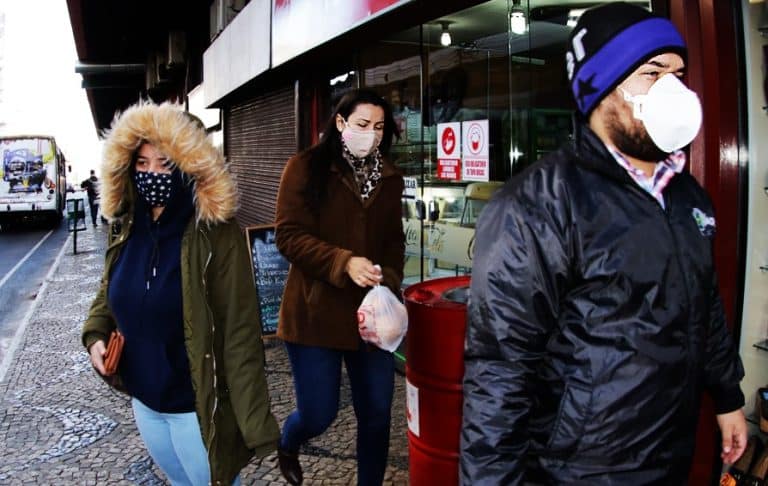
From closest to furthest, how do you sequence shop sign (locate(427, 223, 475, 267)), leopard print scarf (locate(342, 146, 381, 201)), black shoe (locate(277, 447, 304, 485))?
1. leopard print scarf (locate(342, 146, 381, 201))
2. black shoe (locate(277, 447, 304, 485))
3. shop sign (locate(427, 223, 475, 267))

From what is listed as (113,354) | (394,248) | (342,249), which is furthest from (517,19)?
(113,354)

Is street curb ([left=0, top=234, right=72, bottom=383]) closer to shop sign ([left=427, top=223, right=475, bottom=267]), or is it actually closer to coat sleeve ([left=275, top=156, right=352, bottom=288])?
shop sign ([left=427, top=223, right=475, bottom=267])

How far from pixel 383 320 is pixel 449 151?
10.0 feet

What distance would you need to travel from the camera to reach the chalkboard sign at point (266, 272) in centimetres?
634

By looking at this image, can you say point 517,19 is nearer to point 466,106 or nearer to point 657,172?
point 466,106

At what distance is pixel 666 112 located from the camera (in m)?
1.70

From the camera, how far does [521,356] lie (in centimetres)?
164

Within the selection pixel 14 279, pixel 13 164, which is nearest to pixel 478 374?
pixel 14 279

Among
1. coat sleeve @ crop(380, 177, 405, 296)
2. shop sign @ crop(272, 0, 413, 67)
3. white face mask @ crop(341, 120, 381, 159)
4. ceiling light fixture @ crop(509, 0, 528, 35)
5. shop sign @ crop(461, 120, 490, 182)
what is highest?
shop sign @ crop(272, 0, 413, 67)

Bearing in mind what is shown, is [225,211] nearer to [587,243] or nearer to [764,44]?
[587,243]

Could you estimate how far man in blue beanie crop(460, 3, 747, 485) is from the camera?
1.63m

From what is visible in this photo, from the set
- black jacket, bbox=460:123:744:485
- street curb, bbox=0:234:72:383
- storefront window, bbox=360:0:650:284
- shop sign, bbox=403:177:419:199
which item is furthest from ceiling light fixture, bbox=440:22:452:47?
street curb, bbox=0:234:72:383

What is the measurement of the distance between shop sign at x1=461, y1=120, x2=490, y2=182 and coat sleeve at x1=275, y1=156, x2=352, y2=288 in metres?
2.30

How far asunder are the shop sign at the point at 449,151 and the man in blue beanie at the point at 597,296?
377cm
